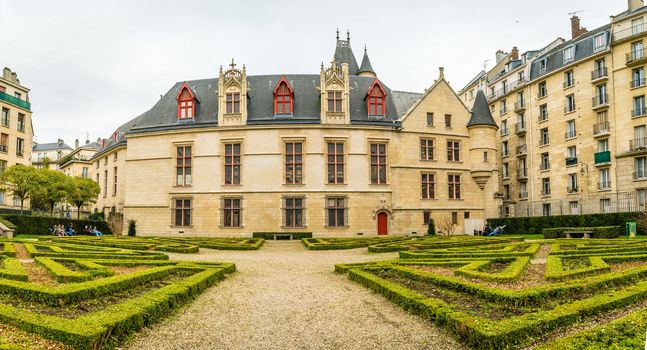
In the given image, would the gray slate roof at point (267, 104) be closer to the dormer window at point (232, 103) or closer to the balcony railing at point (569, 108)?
the dormer window at point (232, 103)

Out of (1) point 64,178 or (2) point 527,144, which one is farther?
(2) point 527,144

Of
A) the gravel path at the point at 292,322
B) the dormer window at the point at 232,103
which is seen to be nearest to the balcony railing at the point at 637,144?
the dormer window at the point at 232,103

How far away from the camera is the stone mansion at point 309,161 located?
127ft

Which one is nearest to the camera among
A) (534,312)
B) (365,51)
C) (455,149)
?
(534,312)

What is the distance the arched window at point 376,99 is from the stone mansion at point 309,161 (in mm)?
87

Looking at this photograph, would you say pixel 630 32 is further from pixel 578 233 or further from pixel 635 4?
pixel 578 233

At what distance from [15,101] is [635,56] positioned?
59.3 meters

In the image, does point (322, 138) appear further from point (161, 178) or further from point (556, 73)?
point (556, 73)

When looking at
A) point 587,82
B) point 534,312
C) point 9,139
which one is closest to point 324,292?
point 534,312

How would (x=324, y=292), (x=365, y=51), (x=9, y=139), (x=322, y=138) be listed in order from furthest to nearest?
(x=365, y=51)
(x=9, y=139)
(x=322, y=138)
(x=324, y=292)

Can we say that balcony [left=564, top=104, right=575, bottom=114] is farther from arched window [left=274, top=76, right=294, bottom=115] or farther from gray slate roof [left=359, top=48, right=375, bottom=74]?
arched window [left=274, top=76, right=294, bottom=115]

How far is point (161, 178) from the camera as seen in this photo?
40.2 metres

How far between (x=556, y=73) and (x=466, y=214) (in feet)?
56.8

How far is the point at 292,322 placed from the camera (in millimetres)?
9000
